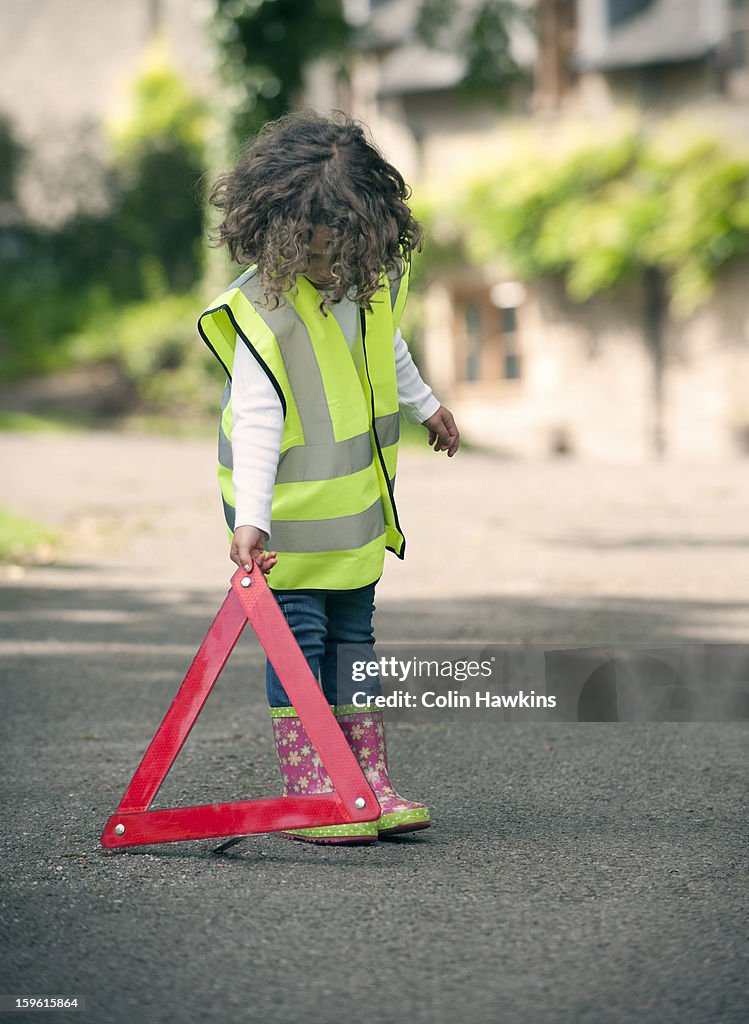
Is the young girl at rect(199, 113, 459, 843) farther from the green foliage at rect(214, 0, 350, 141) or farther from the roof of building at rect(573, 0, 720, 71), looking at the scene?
the roof of building at rect(573, 0, 720, 71)

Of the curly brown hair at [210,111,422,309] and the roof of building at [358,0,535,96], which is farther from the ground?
the roof of building at [358,0,535,96]

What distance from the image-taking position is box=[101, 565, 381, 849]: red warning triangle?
3.20 metres

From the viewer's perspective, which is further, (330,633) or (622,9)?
(622,9)

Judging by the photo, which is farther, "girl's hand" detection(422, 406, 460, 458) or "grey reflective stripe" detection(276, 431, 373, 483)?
"girl's hand" detection(422, 406, 460, 458)

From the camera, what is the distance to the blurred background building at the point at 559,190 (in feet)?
51.8

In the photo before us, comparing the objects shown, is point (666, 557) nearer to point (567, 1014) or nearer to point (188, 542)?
point (188, 542)

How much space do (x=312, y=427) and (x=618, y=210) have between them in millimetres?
13225

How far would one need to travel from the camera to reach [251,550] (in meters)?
3.25

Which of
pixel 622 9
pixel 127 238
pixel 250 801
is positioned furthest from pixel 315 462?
pixel 127 238

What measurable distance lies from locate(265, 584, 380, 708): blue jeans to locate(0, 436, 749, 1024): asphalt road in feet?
1.25

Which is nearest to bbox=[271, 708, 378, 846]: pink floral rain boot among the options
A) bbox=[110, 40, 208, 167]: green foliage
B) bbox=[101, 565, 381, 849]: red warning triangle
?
bbox=[101, 565, 381, 849]: red warning triangle

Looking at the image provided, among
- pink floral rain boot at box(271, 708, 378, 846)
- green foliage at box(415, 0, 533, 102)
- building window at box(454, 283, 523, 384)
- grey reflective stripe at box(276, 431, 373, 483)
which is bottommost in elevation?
pink floral rain boot at box(271, 708, 378, 846)

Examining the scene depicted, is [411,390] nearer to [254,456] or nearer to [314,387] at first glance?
[314,387]

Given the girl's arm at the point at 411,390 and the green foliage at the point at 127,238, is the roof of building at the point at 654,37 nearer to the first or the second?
the green foliage at the point at 127,238
